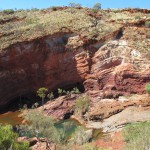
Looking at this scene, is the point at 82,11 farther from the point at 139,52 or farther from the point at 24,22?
the point at 139,52

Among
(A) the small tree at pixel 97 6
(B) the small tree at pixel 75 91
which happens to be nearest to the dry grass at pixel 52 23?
(A) the small tree at pixel 97 6

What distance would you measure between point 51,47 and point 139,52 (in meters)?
12.8

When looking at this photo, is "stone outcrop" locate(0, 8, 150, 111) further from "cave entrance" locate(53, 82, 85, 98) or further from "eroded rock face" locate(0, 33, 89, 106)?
"cave entrance" locate(53, 82, 85, 98)

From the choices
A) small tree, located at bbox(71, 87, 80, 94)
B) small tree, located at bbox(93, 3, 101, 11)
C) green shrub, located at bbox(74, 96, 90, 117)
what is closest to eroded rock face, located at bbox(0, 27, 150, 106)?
small tree, located at bbox(71, 87, 80, 94)

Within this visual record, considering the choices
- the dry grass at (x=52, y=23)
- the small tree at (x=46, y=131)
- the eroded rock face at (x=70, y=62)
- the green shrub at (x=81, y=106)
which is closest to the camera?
the small tree at (x=46, y=131)

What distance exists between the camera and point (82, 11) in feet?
222

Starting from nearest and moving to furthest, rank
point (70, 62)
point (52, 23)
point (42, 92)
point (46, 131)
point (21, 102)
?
point (46, 131), point (42, 92), point (70, 62), point (21, 102), point (52, 23)

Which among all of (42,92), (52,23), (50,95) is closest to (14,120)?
(42,92)

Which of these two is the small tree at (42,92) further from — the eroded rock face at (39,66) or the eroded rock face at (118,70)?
the eroded rock face at (118,70)

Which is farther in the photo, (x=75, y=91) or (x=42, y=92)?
(x=75, y=91)

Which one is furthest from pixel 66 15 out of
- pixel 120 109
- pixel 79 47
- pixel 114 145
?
pixel 114 145

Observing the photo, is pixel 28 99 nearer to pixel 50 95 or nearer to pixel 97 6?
pixel 50 95

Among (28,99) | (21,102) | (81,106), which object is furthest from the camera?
(28,99)

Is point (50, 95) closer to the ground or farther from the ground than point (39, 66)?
closer to the ground
